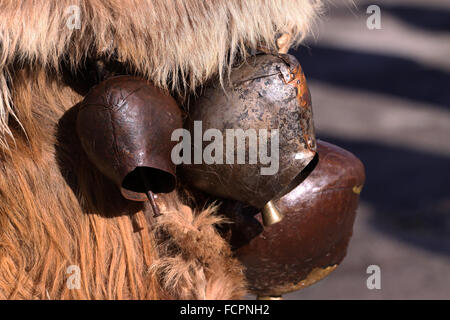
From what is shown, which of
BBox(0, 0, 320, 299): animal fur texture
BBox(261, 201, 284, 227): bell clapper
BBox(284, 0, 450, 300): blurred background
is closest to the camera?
BBox(0, 0, 320, 299): animal fur texture

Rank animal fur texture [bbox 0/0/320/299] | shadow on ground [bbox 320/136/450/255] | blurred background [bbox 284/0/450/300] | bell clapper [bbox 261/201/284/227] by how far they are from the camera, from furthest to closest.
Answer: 1. shadow on ground [bbox 320/136/450/255]
2. blurred background [bbox 284/0/450/300]
3. bell clapper [bbox 261/201/284/227]
4. animal fur texture [bbox 0/0/320/299]

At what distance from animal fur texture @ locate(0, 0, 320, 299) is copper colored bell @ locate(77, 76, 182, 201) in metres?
0.03

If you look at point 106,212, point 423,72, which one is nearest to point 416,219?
point 423,72

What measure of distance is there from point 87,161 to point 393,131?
351 cm

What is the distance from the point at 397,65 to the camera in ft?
16.0

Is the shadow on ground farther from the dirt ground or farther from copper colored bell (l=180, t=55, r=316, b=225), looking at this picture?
copper colored bell (l=180, t=55, r=316, b=225)

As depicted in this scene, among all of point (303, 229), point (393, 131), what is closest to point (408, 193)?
Answer: point (393, 131)

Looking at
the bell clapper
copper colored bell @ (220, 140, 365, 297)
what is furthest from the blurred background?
the bell clapper

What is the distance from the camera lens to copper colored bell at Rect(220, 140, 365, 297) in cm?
96

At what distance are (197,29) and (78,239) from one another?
1.08 ft

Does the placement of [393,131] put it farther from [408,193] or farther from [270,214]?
Answer: [270,214]

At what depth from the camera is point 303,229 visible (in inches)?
38.3

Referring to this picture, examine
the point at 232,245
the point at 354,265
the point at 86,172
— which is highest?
the point at 86,172
